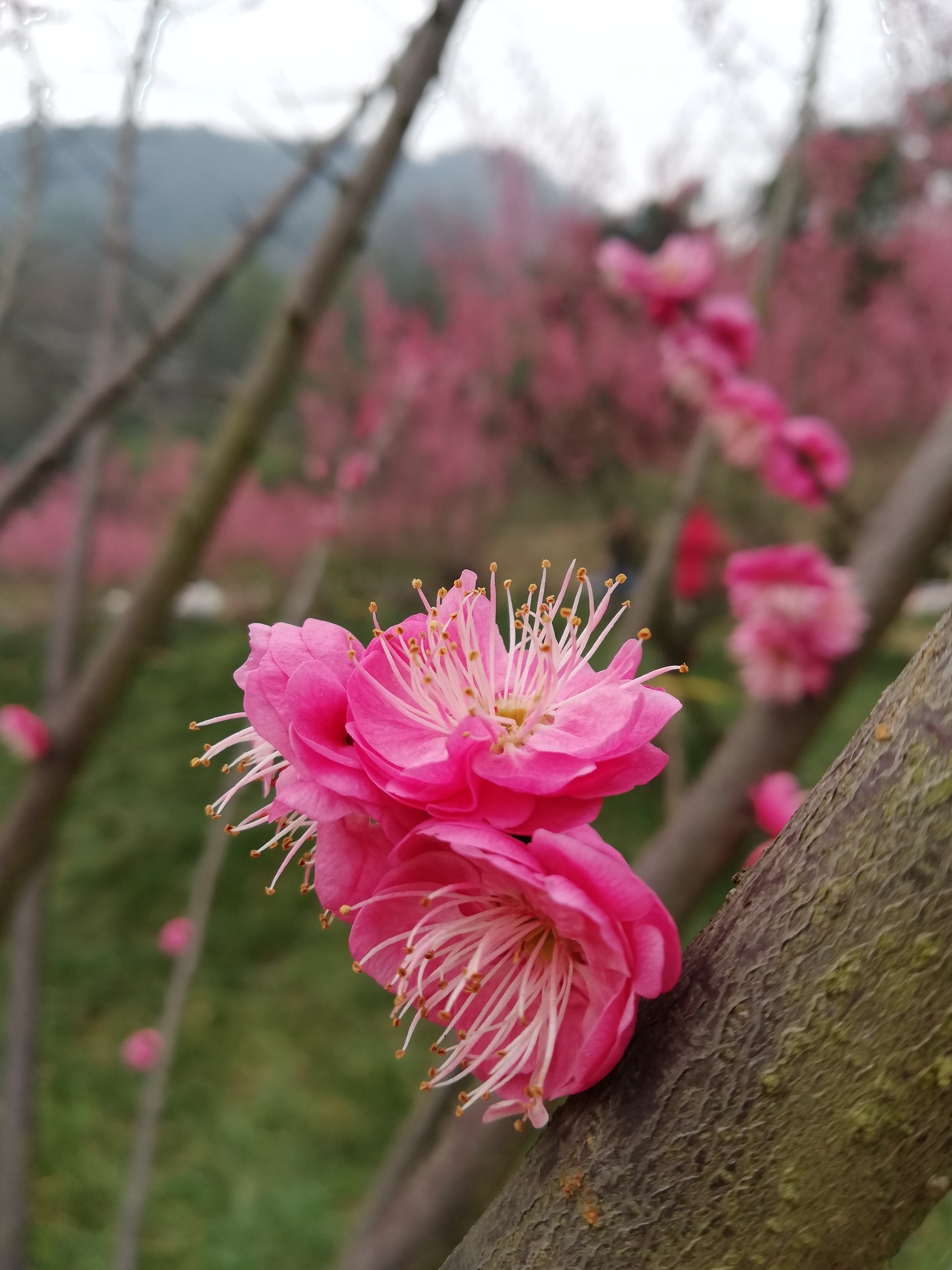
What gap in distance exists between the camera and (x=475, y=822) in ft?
1.19

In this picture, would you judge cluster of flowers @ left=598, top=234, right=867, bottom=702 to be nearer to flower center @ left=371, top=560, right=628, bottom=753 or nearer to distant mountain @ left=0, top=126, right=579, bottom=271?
distant mountain @ left=0, top=126, right=579, bottom=271

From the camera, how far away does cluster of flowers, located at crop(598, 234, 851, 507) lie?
1572 millimetres

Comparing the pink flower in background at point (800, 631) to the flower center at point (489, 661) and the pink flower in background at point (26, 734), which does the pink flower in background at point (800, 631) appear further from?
the pink flower in background at point (26, 734)

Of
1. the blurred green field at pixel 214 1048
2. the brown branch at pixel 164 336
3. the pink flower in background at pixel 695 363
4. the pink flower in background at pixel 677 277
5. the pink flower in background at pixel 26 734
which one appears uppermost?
the brown branch at pixel 164 336

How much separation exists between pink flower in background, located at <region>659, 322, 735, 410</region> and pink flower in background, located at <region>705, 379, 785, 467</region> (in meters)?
0.04

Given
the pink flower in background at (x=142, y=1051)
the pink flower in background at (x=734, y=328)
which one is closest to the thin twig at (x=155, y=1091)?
the pink flower in background at (x=142, y=1051)

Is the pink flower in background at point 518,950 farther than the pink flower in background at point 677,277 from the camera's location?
No

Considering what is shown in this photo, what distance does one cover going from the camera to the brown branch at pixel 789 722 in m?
1.10

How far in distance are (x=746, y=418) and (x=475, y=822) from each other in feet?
4.71

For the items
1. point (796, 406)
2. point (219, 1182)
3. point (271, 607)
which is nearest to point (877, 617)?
point (219, 1182)

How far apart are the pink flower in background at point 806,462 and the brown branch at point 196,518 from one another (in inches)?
33.1

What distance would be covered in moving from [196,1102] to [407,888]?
274cm

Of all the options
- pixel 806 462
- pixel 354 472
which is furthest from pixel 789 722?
pixel 354 472

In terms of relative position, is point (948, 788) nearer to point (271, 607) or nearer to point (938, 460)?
point (938, 460)
